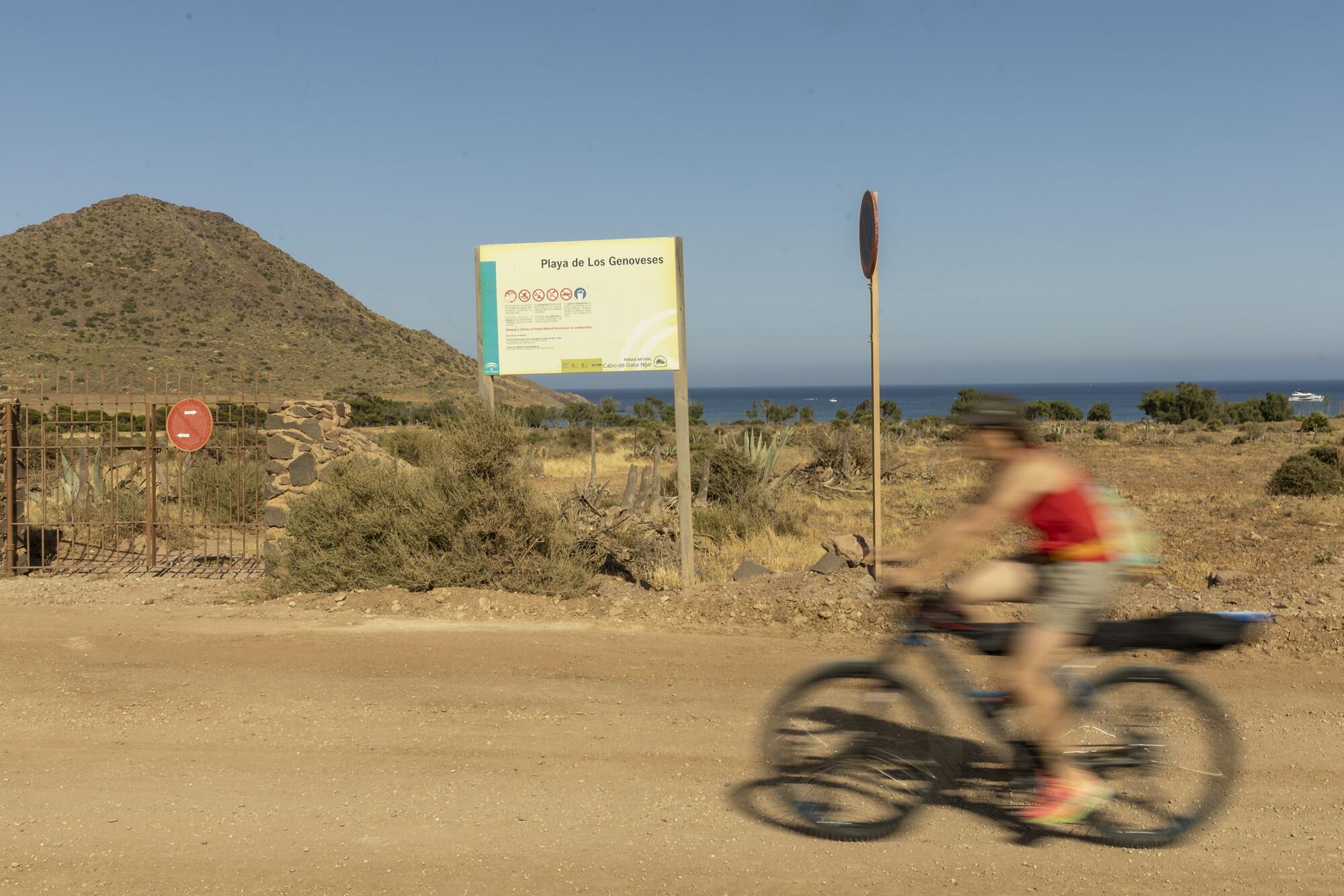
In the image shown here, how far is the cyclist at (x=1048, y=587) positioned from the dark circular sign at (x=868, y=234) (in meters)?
5.23

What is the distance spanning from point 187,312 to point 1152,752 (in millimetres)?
62064

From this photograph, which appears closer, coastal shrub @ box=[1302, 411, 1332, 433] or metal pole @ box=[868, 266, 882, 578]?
metal pole @ box=[868, 266, 882, 578]

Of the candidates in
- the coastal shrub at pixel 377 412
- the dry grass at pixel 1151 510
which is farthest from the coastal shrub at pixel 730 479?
the coastal shrub at pixel 377 412

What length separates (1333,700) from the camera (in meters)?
6.02

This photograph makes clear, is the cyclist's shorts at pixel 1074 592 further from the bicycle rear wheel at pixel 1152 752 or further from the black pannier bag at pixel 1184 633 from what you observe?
the bicycle rear wheel at pixel 1152 752

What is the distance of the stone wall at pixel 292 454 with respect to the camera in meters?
11.3

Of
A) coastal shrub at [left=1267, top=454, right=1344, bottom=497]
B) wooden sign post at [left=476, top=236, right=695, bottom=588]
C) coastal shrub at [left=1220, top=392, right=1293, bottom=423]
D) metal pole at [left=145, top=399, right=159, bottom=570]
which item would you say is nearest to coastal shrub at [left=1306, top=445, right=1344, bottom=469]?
coastal shrub at [left=1267, top=454, right=1344, bottom=497]

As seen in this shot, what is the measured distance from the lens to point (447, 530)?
962cm

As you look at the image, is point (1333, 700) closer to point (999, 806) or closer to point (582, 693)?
point (999, 806)

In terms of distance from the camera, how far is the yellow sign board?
33.7 feet

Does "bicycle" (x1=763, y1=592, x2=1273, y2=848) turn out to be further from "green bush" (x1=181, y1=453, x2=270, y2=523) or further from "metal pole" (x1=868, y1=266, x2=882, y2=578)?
"green bush" (x1=181, y1=453, x2=270, y2=523)

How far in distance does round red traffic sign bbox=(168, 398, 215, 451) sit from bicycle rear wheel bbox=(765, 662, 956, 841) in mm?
9128

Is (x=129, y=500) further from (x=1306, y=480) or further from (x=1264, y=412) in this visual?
(x=1264, y=412)

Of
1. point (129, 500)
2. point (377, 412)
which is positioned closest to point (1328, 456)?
point (129, 500)
